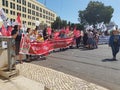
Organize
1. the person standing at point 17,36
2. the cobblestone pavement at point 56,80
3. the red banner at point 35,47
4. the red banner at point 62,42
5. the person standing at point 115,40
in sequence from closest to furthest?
the cobblestone pavement at point 56,80
the person standing at point 17,36
the red banner at point 35,47
the person standing at point 115,40
the red banner at point 62,42

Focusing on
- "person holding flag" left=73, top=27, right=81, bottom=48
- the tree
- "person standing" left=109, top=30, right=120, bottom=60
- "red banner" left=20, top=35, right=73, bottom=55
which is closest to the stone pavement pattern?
"red banner" left=20, top=35, right=73, bottom=55

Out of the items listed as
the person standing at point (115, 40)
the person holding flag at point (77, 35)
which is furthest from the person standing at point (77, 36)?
the person standing at point (115, 40)

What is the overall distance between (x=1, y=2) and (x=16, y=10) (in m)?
12.7

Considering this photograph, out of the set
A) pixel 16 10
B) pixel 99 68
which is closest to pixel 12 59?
pixel 99 68

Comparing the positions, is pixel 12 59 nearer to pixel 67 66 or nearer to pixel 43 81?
pixel 43 81

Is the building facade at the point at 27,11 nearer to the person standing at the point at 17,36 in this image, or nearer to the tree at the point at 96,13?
the tree at the point at 96,13

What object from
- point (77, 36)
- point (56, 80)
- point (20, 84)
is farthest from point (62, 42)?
point (20, 84)

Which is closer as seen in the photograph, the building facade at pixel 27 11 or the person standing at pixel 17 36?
the person standing at pixel 17 36

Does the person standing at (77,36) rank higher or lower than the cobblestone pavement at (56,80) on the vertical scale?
→ higher

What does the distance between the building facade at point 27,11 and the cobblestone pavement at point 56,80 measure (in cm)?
7524

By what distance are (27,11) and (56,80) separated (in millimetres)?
99839

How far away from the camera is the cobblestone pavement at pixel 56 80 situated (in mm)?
7132

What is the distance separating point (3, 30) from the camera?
12438mm

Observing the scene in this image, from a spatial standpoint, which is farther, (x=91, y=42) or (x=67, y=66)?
(x=91, y=42)
